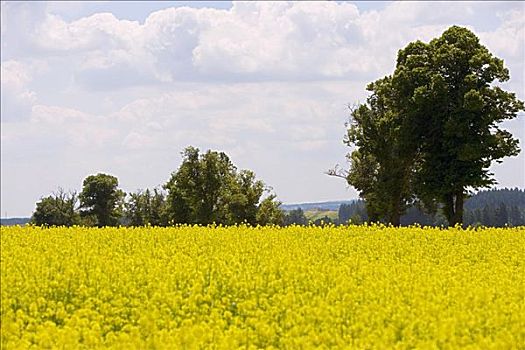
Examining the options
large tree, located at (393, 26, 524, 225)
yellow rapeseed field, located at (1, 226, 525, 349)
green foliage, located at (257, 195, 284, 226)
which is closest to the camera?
yellow rapeseed field, located at (1, 226, 525, 349)

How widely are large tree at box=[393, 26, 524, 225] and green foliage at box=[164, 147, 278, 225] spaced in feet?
87.0

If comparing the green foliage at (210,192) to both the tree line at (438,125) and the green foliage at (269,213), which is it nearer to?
the green foliage at (269,213)

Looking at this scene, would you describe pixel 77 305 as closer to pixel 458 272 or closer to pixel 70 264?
pixel 70 264

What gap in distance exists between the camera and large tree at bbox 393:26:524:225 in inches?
1494

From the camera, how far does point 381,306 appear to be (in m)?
13.7

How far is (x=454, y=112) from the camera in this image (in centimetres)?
3847

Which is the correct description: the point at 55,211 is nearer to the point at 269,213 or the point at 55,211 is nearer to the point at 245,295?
the point at 269,213

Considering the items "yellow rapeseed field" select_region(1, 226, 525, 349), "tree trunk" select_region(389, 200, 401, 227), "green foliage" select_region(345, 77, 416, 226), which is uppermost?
"green foliage" select_region(345, 77, 416, 226)

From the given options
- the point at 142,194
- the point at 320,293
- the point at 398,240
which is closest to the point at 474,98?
the point at 398,240

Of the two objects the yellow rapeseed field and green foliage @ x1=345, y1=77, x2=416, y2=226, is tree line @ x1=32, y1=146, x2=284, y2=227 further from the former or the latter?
the yellow rapeseed field

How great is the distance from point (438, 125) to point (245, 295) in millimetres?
26340

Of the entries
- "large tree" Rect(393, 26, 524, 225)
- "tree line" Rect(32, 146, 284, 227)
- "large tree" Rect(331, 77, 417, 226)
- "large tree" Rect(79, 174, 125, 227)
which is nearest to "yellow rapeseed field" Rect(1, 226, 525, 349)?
"large tree" Rect(393, 26, 524, 225)

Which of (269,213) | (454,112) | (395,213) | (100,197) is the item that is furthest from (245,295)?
(100,197)

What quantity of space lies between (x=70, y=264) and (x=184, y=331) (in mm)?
4038
